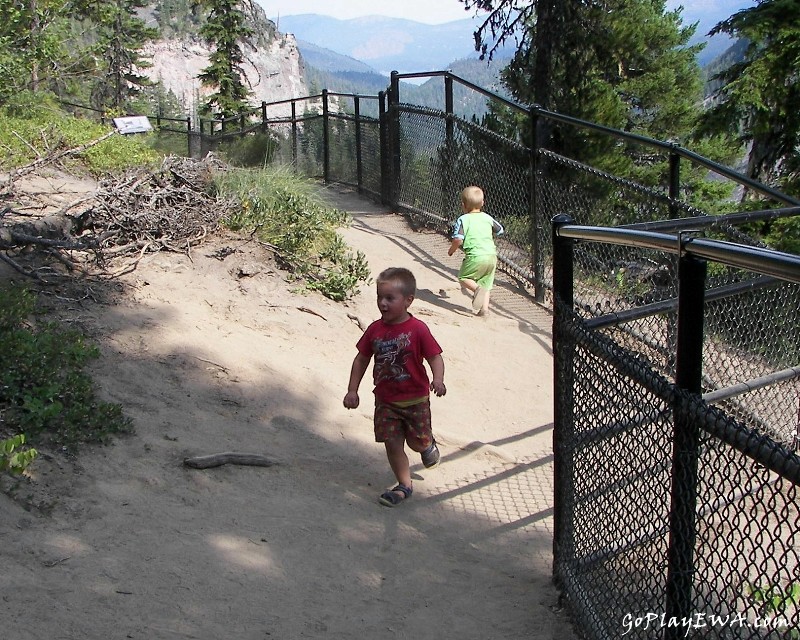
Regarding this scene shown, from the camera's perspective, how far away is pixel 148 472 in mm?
4059

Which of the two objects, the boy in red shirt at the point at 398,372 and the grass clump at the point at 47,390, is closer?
the grass clump at the point at 47,390

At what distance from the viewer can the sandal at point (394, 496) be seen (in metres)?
4.35

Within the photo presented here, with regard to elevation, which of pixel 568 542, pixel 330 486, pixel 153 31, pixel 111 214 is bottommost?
pixel 330 486

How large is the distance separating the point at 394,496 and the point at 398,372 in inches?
24.5

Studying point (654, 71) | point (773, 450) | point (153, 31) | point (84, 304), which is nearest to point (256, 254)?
point (84, 304)

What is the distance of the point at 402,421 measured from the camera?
4.49 meters

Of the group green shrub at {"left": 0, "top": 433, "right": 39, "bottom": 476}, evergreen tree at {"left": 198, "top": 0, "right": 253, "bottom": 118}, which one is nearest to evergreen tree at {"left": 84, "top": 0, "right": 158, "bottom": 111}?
evergreen tree at {"left": 198, "top": 0, "right": 253, "bottom": 118}

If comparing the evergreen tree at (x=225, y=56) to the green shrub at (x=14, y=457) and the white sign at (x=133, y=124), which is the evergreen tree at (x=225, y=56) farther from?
the green shrub at (x=14, y=457)

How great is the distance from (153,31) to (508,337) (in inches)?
2048

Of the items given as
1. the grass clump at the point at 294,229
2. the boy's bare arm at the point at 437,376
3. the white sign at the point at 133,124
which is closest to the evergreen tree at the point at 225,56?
the white sign at the point at 133,124

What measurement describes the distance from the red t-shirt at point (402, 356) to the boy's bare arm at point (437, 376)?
38mm

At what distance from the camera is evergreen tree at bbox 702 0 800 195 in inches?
636

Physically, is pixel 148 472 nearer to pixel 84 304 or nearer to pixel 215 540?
pixel 215 540

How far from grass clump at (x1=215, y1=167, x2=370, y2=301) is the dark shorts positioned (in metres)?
2.66
